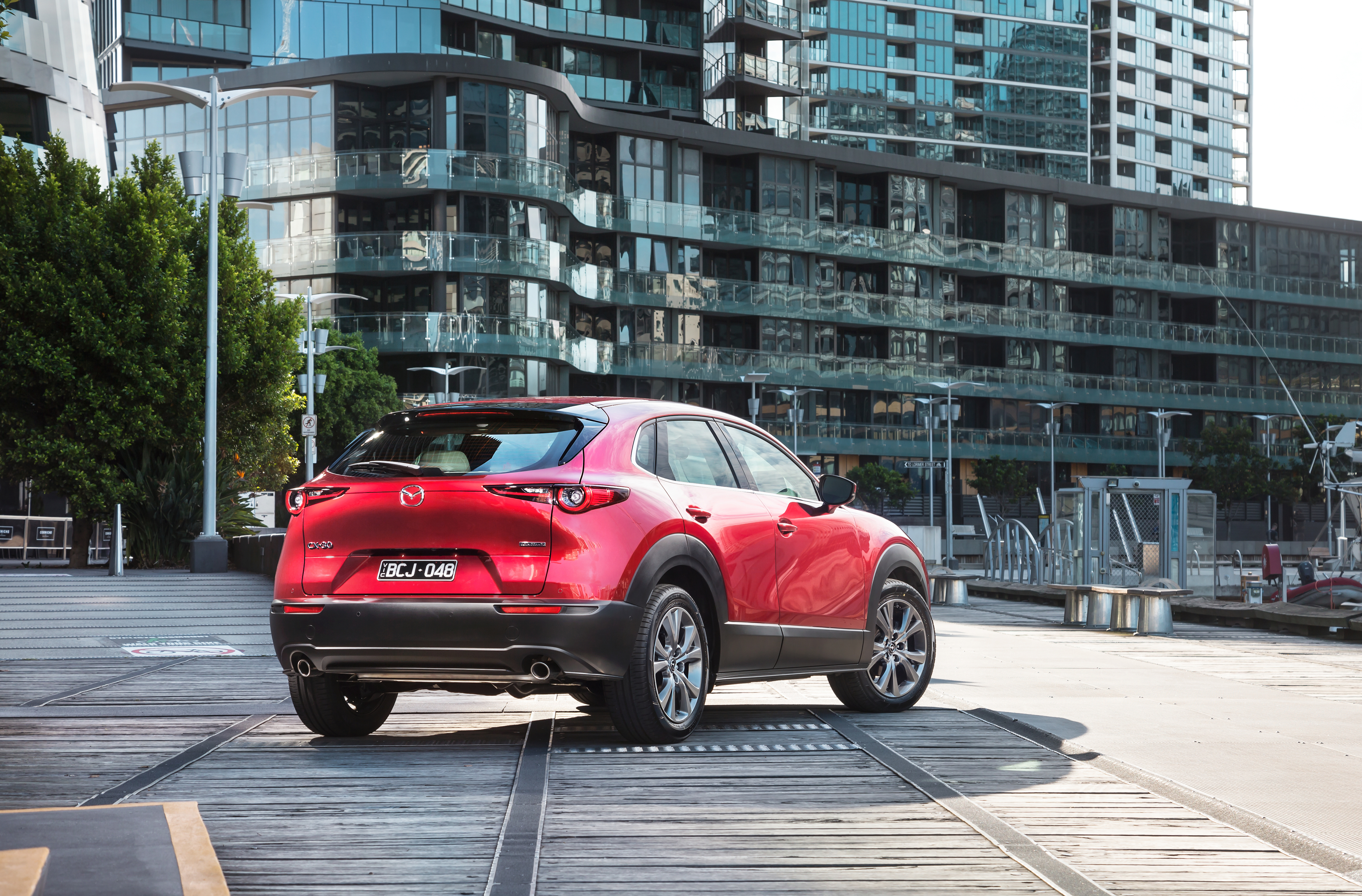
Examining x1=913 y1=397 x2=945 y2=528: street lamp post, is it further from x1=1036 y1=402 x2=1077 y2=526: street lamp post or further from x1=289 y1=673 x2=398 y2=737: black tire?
x1=289 y1=673 x2=398 y2=737: black tire

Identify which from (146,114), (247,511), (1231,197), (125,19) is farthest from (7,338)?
(1231,197)

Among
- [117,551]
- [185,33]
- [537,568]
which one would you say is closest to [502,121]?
[185,33]

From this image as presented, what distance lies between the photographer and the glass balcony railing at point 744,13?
84.8m

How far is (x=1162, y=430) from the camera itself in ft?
273

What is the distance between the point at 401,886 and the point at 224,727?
4228 millimetres

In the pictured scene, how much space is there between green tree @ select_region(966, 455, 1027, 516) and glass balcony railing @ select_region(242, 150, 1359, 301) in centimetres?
995

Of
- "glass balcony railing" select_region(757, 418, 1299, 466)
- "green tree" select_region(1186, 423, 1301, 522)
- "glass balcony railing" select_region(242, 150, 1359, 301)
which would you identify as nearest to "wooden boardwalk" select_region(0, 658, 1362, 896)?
"glass balcony railing" select_region(242, 150, 1359, 301)

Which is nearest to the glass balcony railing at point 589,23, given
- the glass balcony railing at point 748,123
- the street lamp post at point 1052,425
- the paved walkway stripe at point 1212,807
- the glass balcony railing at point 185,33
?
the glass balcony railing at point 748,123

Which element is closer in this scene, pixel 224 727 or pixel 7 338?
pixel 224 727

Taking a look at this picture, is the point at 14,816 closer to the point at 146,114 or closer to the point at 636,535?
the point at 636,535

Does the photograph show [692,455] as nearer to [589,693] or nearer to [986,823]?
[589,693]

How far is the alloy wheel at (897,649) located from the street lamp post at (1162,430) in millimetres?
73470

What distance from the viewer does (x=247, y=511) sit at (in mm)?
36875

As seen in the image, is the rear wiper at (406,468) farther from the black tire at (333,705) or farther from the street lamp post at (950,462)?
the street lamp post at (950,462)
